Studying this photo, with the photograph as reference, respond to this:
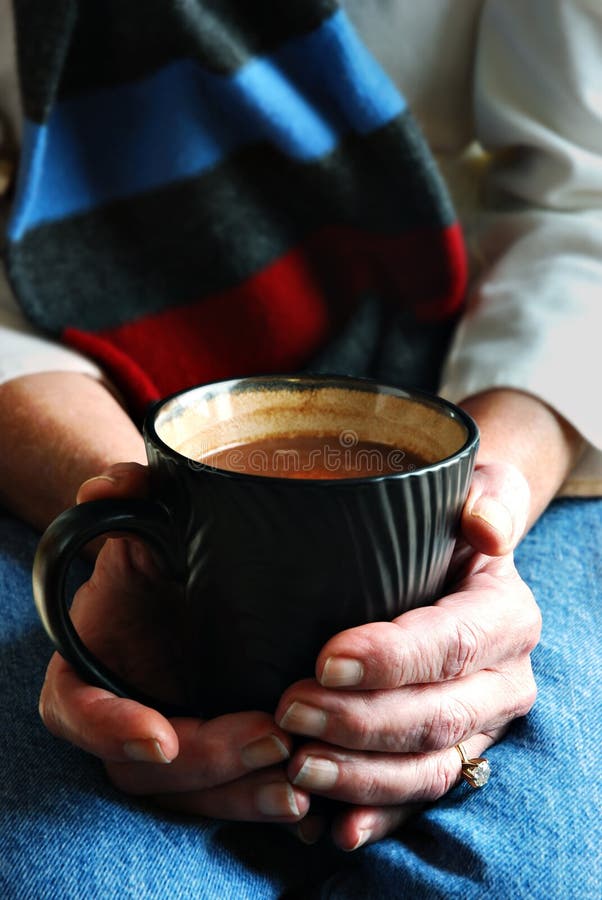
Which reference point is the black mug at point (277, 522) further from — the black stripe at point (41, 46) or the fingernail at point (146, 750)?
the black stripe at point (41, 46)

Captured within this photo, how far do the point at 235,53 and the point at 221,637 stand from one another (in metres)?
0.57

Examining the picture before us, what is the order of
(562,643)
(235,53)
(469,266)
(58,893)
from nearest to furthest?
(58,893)
(562,643)
(235,53)
(469,266)

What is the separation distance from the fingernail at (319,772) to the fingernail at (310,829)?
0.15 ft

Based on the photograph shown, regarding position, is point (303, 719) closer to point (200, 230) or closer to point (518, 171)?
point (200, 230)

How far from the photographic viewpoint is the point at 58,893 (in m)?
0.43

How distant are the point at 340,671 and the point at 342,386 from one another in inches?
6.3

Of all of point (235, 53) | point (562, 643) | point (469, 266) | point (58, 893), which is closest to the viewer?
point (58, 893)

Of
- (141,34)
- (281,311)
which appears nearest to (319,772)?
(281,311)

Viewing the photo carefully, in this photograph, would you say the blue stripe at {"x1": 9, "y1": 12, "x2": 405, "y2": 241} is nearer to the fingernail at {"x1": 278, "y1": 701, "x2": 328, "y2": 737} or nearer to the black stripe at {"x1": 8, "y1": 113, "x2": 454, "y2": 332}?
the black stripe at {"x1": 8, "y1": 113, "x2": 454, "y2": 332}

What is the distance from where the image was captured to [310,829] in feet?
1.58

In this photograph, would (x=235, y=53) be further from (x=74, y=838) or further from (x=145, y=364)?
(x=74, y=838)

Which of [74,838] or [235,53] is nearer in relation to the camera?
[74,838]

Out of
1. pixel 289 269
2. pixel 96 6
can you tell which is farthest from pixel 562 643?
pixel 96 6

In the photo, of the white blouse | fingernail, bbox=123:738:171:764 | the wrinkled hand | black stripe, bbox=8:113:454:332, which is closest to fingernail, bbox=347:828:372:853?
the wrinkled hand
